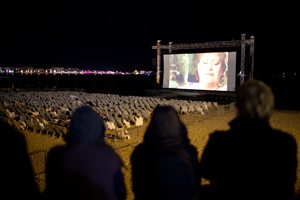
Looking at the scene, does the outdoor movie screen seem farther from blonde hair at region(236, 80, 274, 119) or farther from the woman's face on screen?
blonde hair at region(236, 80, 274, 119)

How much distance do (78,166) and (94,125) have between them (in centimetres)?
33

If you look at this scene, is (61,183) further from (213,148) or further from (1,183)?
(1,183)

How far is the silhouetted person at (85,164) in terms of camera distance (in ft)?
5.43

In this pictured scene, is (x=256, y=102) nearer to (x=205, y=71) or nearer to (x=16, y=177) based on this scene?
(x=16, y=177)

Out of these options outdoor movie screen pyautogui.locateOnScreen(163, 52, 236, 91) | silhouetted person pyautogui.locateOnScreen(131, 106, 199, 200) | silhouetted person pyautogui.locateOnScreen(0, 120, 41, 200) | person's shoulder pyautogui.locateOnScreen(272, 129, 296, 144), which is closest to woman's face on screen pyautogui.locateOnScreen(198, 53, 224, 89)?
outdoor movie screen pyautogui.locateOnScreen(163, 52, 236, 91)

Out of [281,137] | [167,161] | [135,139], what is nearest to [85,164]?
[167,161]

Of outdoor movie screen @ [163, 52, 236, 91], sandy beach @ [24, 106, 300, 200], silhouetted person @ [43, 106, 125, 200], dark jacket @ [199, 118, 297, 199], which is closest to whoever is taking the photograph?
dark jacket @ [199, 118, 297, 199]

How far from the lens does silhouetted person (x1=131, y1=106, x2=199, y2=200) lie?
5.15 ft

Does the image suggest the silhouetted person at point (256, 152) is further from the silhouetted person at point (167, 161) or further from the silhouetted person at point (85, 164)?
the silhouetted person at point (85, 164)

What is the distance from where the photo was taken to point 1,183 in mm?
4512

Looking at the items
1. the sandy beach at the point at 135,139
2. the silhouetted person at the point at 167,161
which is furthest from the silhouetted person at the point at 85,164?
the sandy beach at the point at 135,139

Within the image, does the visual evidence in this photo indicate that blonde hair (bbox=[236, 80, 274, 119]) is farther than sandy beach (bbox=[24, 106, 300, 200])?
No

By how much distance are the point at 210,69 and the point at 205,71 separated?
0.52 m

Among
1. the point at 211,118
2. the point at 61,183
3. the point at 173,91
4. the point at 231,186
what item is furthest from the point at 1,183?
the point at 173,91
